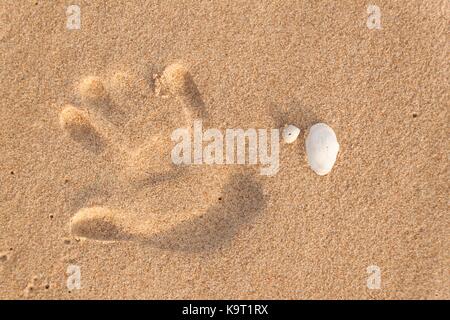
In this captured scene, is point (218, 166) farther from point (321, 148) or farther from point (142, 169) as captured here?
point (321, 148)

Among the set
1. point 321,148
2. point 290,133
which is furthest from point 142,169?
point 321,148

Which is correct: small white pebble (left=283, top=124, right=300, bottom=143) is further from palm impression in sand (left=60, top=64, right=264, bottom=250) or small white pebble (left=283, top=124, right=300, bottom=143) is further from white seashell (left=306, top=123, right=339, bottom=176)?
palm impression in sand (left=60, top=64, right=264, bottom=250)

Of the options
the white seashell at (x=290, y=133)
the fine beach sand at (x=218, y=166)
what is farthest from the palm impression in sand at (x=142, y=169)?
the white seashell at (x=290, y=133)

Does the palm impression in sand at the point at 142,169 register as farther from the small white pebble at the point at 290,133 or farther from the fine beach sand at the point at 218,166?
the small white pebble at the point at 290,133

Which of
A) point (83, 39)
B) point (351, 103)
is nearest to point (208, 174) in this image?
point (351, 103)

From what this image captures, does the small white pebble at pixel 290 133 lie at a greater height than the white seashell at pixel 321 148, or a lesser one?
greater

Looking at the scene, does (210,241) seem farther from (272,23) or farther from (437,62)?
(437,62)

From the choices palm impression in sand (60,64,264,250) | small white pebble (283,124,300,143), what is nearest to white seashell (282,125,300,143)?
small white pebble (283,124,300,143)
